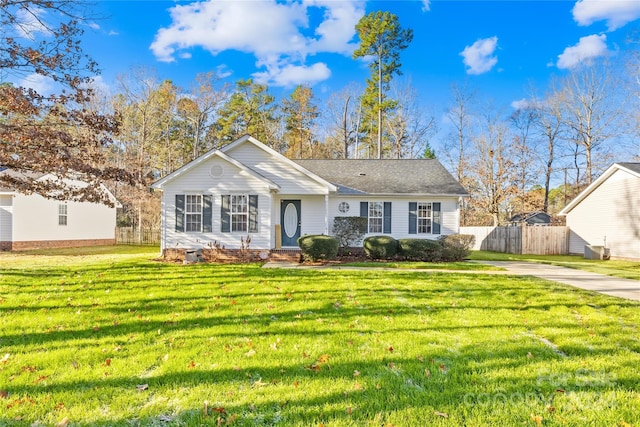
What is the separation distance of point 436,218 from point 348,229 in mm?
4880

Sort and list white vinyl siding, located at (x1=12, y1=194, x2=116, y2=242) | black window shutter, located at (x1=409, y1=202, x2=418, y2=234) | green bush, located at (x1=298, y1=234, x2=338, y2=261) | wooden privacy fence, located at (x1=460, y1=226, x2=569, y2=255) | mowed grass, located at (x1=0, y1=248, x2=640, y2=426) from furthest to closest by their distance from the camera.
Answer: wooden privacy fence, located at (x1=460, y1=226, x2=569, y2=255) < white vinyl siding, located at (x1=12, y1=194, x2=116, y2=242) < black window shutter, located at (x1=409, y1=202, x2=418, y2=234) < green bush, located at (x1=298, y1=234, x2=338, y2=261) < mowed grass, located at (x1=0, y1=248, x2=640, y2=426)

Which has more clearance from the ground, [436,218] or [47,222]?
[436,218]

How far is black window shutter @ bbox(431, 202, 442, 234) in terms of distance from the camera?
685 inches

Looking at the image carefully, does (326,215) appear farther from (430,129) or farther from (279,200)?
(430,129)

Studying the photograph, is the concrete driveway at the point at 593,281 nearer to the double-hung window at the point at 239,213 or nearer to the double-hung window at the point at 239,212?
the double-hung window at the point at 239,213

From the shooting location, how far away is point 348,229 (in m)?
15.7

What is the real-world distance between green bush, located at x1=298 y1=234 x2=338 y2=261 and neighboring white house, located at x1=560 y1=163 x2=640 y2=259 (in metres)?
14.6

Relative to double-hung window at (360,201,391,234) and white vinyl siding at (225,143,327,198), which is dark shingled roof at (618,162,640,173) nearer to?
double-hung window at (360,201,391,234)

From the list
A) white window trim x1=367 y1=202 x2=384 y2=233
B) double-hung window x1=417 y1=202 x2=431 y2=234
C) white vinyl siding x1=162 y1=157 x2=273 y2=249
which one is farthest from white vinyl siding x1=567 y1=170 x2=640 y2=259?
white vinyl siding x1=162 y1=157 x2=273 y2=249

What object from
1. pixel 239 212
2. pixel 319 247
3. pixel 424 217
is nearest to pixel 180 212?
pixel 239 212

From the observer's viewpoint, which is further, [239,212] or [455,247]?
[239,212]

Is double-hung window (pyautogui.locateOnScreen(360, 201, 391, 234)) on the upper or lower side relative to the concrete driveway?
upper

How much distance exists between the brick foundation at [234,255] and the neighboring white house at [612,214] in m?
15.9

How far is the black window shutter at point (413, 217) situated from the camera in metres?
17.5
